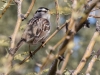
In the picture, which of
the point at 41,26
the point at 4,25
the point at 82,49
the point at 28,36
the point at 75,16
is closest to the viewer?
the point at 75,16

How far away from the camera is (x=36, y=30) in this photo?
5.54 m

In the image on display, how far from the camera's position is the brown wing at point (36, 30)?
5.12 metres

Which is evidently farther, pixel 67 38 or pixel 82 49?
pixel 82 49

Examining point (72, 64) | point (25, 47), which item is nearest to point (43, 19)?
point (72, 64)

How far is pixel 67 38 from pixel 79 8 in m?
0.17

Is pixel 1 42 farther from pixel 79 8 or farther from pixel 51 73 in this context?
pixel 79 8

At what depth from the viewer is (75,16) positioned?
5.75ft

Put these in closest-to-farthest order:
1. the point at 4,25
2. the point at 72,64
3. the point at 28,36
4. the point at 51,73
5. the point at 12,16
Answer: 1. the point at 51,73
2. the point at 28,36
3. the point at 72,64
4. the point at 4,25
5. the point at 12,16

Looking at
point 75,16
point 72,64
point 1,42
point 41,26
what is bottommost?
point 72,64

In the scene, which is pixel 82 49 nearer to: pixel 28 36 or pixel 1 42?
pixel 28 36

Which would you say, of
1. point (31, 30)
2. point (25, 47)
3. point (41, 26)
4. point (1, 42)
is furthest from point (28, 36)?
point (25, 47)

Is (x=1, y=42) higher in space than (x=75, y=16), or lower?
lower

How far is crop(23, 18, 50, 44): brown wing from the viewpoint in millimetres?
5125

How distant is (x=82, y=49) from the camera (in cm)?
1427
